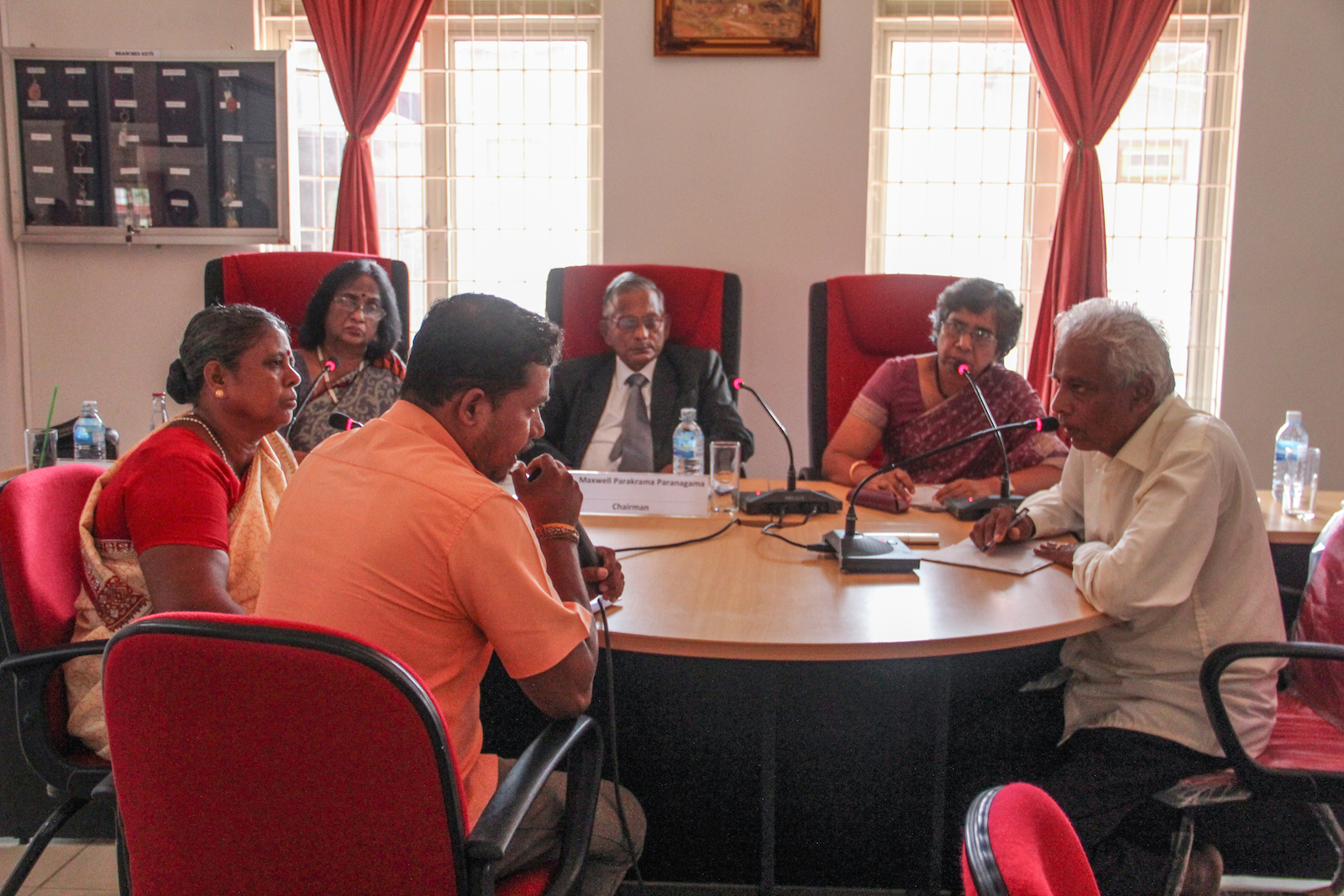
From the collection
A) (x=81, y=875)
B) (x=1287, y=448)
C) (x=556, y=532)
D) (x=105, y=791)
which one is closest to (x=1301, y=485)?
(x=1287, y=448)

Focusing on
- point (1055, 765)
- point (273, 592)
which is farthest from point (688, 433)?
point (273, 592)

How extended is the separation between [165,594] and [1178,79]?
3.67 metres

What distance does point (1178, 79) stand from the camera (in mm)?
3516

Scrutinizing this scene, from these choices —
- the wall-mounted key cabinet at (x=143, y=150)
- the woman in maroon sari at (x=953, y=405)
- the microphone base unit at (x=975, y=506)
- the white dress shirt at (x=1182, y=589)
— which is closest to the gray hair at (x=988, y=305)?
the woman in maroon sari at (x=953, y=405)

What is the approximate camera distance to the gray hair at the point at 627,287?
2.74 m

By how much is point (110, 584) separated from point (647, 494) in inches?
37.8

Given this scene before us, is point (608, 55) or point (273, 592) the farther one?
point (608, 55)

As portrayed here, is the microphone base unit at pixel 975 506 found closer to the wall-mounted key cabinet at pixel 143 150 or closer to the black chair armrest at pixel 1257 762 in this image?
the black chair armrest at pixel 1257 762

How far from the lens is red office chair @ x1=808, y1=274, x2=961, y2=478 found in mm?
2740

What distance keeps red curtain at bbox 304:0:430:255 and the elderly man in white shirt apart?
2776 millimetres

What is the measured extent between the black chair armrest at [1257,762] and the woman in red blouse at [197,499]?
137 cm

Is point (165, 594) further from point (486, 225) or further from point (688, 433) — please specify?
point (486, 225)

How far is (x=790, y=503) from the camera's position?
2.01m

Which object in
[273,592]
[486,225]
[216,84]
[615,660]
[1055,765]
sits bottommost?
[1055,765]
